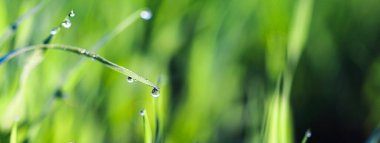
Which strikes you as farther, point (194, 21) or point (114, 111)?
point (194, 21)

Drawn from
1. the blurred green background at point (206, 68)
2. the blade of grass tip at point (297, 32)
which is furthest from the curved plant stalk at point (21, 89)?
the blade of grass tip at point (297, 32)

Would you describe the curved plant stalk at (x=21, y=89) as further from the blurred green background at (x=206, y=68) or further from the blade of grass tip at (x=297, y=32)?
the blade of grass tip at (x=297, y=32)

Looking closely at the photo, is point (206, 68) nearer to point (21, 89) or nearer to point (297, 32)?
point (297, 32)

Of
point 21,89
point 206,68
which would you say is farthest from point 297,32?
point 21,89

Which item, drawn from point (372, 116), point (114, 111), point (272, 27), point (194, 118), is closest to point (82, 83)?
point (114, 111)

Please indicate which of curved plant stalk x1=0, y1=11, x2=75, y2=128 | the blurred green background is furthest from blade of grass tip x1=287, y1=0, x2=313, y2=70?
curved plant stalk x1=0, y1=11, x2=75, y2=128

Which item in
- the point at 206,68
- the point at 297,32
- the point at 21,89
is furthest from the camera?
the point at 206,68

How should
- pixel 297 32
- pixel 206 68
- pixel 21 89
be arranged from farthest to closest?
pixel 206 68 < pixel 297 32 < pixel 21 89

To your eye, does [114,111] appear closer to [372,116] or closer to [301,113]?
[301,113]
